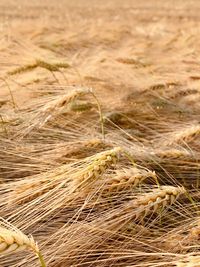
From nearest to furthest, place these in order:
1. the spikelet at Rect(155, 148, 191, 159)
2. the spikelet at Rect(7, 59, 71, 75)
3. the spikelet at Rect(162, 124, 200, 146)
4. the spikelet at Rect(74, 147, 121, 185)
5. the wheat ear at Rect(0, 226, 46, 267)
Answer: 1. the wheat ear at Rect(0, 226, 46, 267)
2. the spikelet at Rect(74, 147, 121, 185)
3. the spikelet at Rect(155, 148, 191, 159)
4. the spikelet at Rect(162, 124, 200, 146)
5. the spikelet at Rect(7, 59, 71, 75)

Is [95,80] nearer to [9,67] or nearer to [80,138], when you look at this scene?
[9,67]

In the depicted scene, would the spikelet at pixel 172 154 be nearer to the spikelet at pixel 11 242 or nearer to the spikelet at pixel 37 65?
the spikelet at pixel 37 65

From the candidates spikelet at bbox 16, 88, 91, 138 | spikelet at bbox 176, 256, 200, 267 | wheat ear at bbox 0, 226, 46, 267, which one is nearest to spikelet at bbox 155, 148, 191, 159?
spikelet at bbox 16, 88, 91, 138

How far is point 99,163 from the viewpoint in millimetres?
1309

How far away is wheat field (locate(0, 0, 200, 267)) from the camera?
1.30 meters

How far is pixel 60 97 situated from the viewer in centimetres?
179

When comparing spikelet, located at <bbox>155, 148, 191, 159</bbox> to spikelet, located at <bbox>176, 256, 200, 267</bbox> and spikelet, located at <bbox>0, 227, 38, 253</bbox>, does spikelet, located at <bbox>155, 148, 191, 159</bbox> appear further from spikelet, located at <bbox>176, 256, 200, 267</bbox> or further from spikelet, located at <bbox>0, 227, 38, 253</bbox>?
spikelet, located at <bbox>0, 227, 38, 253</bbox>

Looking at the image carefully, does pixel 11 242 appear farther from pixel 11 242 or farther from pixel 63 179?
pixel 63 179

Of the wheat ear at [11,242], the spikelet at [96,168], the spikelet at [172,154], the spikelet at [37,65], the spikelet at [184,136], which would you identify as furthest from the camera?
the spikelet at [37,65]

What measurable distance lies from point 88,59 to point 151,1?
20909 millimetres

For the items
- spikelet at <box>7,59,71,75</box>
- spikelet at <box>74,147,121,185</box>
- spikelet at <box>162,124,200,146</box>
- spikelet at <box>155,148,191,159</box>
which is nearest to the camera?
spikelet at <box>74,147,121,185</box>

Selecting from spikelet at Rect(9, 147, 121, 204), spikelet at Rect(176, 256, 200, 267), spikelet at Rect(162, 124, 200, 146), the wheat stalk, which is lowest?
spikelet at Rect(162, 124, 200, 146)

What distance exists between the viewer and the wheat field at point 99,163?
51.4 inches

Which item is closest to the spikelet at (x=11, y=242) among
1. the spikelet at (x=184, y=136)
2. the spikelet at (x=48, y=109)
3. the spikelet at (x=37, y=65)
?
the spikelet at (x=48, y=109)
